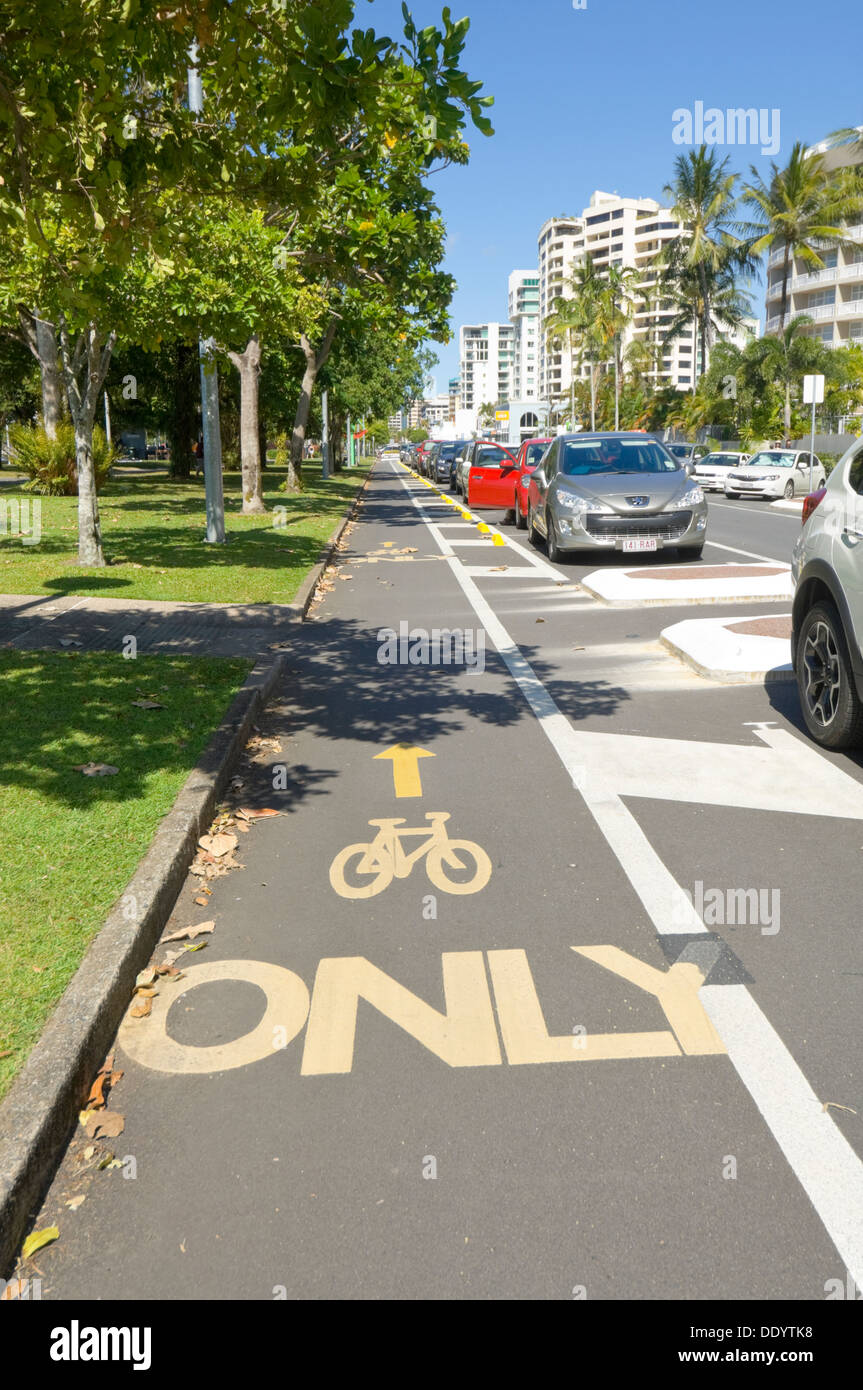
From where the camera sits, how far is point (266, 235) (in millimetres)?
16453

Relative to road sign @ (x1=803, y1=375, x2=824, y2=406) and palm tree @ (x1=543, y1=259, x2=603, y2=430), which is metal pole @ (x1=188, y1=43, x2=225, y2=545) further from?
palm tree @ (x1=543, y1=259, x2=603, y2=430)

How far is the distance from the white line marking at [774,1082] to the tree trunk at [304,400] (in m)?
30.2

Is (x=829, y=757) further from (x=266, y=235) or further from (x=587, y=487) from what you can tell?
(x=266, y=235)

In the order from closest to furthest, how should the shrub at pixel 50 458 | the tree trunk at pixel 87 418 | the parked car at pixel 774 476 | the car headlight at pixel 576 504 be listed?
the tree trunk at pixel 87 418 < the car headlight at pixel 576 504 < the shrub at pixel 50 458 < the parked car at pixel 774 476

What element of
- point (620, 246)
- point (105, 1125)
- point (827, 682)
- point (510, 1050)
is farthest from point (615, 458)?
point (620, 246)

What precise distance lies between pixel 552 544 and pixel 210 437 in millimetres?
6293

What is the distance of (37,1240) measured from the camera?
2846 mm

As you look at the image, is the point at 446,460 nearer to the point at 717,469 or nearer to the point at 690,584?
the point at 717,469

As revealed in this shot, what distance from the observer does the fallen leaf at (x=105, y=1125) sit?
3.29m

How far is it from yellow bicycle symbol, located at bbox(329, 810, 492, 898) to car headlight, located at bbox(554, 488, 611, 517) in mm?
10951

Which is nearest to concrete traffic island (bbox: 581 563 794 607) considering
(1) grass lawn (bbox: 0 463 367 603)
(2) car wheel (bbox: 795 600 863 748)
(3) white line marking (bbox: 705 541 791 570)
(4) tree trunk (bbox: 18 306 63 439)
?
(3) white line marking (bbox: 705 541 791 570)

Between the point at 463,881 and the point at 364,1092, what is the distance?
1650 millimetres

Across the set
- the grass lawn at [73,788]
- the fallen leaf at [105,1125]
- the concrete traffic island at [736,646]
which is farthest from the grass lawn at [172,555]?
the fallen leaf at [105,1125]

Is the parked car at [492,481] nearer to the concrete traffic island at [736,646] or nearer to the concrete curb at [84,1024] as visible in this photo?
the concrete traffic island at [736,646]
